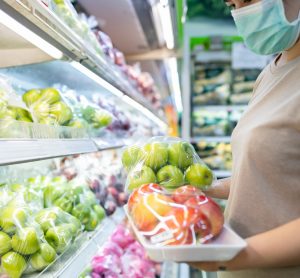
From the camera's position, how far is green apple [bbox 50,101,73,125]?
5.51 feet

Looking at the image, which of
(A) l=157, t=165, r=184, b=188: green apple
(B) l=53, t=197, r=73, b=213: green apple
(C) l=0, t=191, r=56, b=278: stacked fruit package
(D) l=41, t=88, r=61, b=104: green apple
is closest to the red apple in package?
(A) l=157, t=165, r=184, b=188: green apple

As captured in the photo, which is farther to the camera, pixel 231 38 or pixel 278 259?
pixel 231 38

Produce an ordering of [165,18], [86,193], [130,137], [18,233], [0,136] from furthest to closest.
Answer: [130,137]
[165,18]
[86,193]
[18,233]
[0,136]

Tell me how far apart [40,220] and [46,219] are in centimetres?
2

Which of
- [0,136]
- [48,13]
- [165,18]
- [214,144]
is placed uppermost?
[165,18]

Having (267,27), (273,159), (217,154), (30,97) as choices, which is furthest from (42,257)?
(217,154)

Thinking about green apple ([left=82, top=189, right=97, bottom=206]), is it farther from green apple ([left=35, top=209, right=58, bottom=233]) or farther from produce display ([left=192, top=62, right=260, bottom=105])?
produce display ([left=192, top=62, right=260, bottom=105])

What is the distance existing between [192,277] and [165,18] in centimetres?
184

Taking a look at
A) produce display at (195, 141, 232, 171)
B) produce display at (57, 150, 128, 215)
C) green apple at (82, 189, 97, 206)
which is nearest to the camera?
green apple at (82, 189, 97, 206)

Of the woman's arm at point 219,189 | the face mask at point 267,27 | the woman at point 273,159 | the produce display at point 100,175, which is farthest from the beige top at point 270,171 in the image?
the produce display at point 100,175

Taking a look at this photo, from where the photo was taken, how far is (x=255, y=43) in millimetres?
1324

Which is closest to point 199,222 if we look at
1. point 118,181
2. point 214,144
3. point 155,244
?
point 155,244

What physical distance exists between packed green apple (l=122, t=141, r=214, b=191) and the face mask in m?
0.42

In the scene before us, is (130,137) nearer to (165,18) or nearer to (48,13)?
(165,18)
